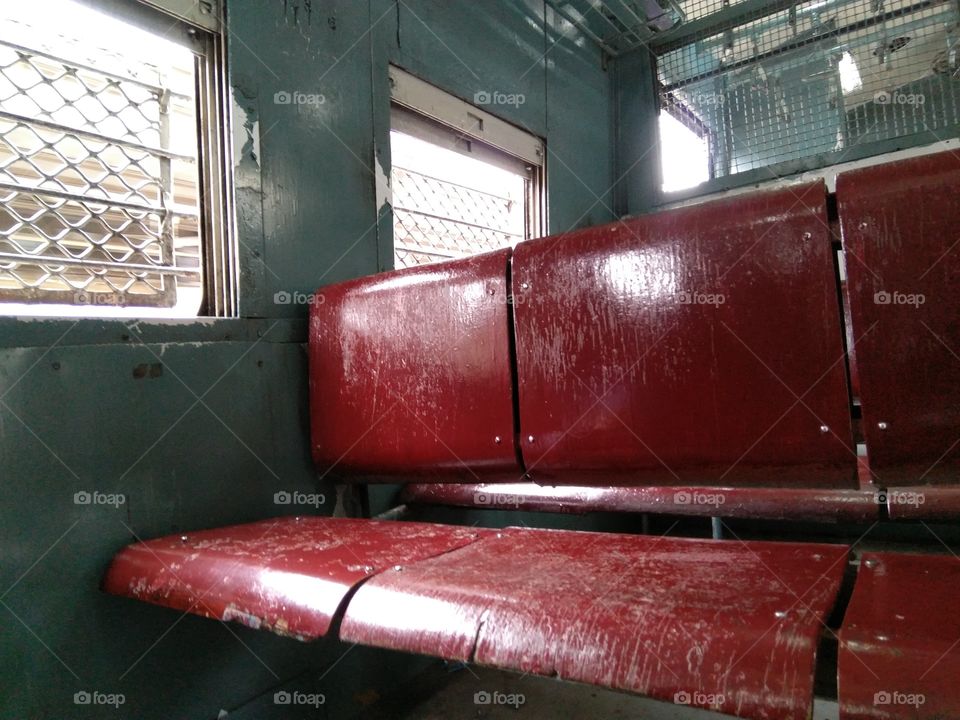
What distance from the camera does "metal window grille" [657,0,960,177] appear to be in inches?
99.5

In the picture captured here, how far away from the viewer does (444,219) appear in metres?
2.52

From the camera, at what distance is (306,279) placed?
1.82 metres

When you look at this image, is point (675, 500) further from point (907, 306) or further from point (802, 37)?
point (802, 37)

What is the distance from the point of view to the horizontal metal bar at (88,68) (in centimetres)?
132

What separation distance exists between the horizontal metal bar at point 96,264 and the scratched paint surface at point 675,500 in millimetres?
957

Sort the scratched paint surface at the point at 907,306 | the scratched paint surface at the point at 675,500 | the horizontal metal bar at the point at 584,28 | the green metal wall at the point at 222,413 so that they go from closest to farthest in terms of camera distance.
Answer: the scratched paint surface at the point at 907,306 < the green metal wall at the point at 222,413 < the scratched paint surface at the point at 675,500 < the horizontal metal bar at the point at 584,28

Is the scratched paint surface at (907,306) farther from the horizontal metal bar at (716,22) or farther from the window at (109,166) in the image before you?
the horizontal metal bar at (716,22)

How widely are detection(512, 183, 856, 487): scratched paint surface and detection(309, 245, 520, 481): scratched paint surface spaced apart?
0.08 m

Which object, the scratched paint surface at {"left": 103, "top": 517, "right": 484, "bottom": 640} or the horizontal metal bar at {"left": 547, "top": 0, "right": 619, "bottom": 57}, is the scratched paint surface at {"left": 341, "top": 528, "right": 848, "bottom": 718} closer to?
the scratched paint surface at {"left": 103, "top": 517, "right": 484, "bottom": 640}

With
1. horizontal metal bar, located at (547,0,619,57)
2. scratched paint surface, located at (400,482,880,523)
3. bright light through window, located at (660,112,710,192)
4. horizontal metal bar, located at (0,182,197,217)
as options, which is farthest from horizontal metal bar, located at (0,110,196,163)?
bright light through window, located at (660,112,710,192)

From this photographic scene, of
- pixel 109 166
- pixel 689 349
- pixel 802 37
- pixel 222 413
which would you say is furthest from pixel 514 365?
pixel 802 37

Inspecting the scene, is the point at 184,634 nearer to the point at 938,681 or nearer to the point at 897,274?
the point at 938,681

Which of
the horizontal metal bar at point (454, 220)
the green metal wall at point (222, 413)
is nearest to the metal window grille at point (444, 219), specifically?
the horizontal metal bar at point (454, 220)

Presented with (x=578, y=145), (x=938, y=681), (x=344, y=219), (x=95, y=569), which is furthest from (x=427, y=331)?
(x=578, y=145)
